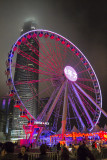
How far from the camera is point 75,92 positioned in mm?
26031

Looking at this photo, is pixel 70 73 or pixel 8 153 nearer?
pixel 8 153

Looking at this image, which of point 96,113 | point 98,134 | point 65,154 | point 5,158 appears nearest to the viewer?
point 5,158

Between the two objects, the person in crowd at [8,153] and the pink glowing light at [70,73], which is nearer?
the person in crowd at [8,153]

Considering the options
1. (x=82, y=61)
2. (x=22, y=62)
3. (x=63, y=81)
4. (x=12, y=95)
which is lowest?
(x=12, y=95)

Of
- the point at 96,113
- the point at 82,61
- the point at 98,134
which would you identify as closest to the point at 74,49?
the point at 82,61

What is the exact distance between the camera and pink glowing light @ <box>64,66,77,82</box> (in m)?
24.3

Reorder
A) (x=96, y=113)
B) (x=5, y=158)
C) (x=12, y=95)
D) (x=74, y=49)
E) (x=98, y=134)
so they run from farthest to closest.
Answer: (x=96, y=113) → (x=74, y=49) → (x=98, y=134) → (x=12, y=95) → (x=5, y=158)

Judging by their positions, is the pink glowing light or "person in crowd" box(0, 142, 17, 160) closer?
"person in crowd" box(0, 142, 17, 160)

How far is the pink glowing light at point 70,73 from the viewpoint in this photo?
79.7ft

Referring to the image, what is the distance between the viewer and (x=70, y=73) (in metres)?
25.2

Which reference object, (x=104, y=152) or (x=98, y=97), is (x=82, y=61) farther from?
(x=104, y=152)

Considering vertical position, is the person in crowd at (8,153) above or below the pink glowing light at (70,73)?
below

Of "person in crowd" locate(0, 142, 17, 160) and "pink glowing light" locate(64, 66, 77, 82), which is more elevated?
"pink glowing light" locate(64, 66, 77, 82)

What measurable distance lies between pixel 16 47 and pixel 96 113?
19608 millimetres
